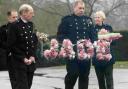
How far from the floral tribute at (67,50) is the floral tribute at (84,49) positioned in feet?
0.43

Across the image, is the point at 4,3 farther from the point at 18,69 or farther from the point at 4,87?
the point at 18,69

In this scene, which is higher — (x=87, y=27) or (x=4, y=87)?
(x=87, y=27)

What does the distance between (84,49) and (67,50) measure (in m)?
0.35

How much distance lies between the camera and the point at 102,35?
1016 cm

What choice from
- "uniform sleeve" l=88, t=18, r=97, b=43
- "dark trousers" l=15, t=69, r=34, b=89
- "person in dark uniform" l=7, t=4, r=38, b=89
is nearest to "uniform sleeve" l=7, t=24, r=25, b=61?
"person in dark uniform" l=7, t=4, r=38, b=89

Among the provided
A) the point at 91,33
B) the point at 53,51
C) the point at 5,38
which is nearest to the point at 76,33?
the point at 91,33

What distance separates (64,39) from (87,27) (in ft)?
1.73

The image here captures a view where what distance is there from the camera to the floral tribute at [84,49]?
947 centimetres

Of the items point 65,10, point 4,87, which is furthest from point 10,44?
point 65,10

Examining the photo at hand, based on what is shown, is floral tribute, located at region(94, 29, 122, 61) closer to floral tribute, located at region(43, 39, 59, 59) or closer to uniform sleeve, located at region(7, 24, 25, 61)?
floral tribute, located at region(43, 39, 59, 59)

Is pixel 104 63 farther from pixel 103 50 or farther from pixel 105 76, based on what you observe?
pixel 103 50

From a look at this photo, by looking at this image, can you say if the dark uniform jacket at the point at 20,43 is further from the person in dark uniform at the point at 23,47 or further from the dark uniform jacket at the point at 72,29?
the dark uniform jacket at the point at 72,29

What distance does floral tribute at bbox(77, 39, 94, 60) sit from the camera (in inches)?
373

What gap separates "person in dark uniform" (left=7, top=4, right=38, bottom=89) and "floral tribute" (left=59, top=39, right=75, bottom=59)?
0.65 m
